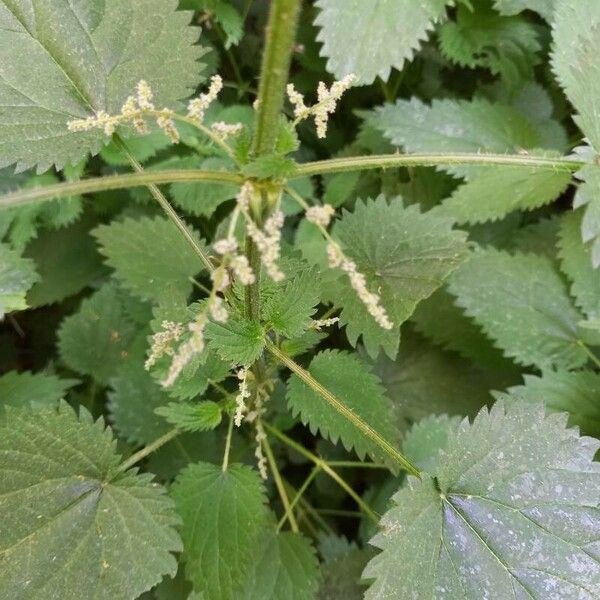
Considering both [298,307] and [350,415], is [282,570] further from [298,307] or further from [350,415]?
[298,307]

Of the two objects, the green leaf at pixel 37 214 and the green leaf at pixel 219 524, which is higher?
the green leaf at pixel 37 214

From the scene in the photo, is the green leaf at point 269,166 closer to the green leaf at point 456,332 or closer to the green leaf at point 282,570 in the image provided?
the green leaf at point 282,570

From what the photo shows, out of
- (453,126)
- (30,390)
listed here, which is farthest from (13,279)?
(453,126)

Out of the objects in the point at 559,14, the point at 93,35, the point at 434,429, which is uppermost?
the point at 93,35

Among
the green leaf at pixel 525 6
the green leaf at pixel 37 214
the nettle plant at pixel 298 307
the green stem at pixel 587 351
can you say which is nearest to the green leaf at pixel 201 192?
the nettle plant at pixel 298 307

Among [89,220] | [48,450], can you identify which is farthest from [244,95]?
[48,450]

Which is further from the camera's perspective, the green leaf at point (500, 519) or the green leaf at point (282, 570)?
the green leaf at point (282, 570)

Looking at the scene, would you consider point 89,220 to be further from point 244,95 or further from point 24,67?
point 24,67
